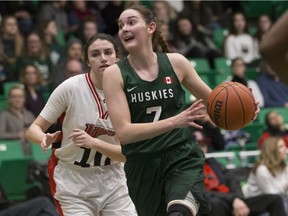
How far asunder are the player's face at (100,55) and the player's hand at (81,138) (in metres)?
0.54

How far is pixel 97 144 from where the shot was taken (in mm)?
5316

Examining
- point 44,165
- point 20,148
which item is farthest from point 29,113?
point 44,165

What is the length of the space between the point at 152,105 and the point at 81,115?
80 cm

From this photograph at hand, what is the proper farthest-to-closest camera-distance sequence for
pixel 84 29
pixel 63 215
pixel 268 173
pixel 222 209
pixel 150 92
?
pixel 84 29 < pixel 268 173 < pixel 222 209 < pixel 63 215 < pixel 150 92

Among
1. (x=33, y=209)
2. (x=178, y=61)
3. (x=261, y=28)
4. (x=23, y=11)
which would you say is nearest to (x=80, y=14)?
(x=23, y=11)

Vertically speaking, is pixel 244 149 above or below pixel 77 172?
below

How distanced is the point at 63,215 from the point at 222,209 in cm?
327

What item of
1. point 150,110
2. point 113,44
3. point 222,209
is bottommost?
point 222,209

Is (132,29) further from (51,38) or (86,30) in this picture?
(86,30)

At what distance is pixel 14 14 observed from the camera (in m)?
12.8

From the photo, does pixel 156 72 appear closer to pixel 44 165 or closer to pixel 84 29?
pixel 44 165

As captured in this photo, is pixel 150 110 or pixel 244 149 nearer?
pixel 150 110

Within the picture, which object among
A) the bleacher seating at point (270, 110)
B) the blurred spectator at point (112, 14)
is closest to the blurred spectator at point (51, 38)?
the blurred spectator at point (112, 14)

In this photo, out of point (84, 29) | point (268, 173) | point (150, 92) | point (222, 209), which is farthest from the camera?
point (84, 29)
